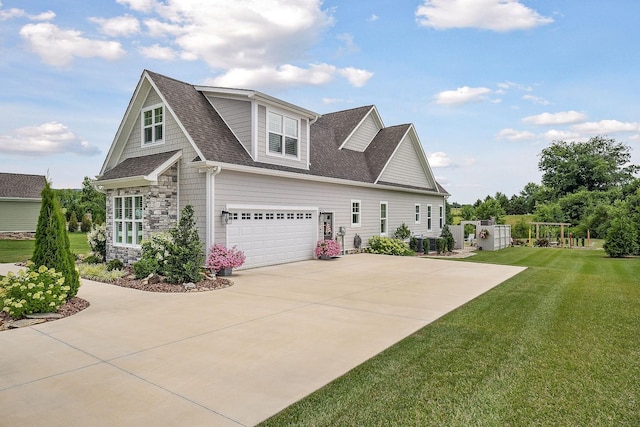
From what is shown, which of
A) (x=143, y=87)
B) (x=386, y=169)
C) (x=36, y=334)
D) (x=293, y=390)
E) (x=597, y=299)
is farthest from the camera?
(x=386, y=169)

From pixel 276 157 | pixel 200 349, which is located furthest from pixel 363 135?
pixel 200 349

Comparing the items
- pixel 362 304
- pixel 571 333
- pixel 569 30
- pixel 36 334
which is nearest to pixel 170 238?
pixel 36 334

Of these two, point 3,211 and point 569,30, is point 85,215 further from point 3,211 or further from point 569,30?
point 569,30

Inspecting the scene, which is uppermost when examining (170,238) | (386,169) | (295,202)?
(386,169)

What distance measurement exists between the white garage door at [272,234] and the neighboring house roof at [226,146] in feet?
5.25

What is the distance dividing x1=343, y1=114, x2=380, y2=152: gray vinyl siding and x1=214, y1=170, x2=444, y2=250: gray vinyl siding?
115 inches

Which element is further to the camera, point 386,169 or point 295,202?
point 386,169

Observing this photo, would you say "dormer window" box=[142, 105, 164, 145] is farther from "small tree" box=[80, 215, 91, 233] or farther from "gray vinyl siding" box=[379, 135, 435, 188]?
"small tree" box=[80, 215, 91, 233]

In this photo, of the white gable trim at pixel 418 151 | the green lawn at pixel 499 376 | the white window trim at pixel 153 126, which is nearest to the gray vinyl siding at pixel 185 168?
the white window trim at pixel 153 126

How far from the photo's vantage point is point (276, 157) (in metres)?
13.6

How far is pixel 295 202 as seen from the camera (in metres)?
14.3

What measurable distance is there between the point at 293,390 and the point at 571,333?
4373 millimetres

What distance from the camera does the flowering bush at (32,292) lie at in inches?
251

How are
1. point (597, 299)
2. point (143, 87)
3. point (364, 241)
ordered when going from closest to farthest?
1. point (597, 299)
2. point (143, 87)
3. point (364, 241)
